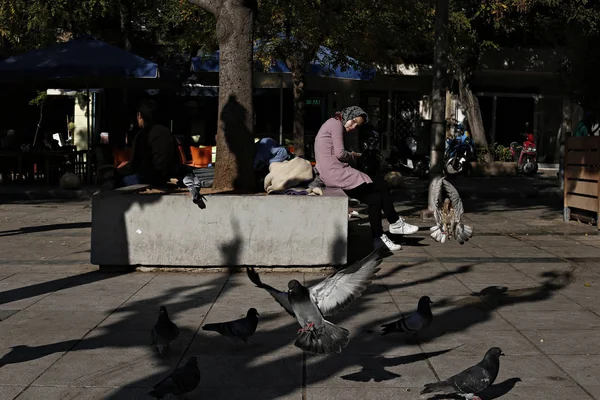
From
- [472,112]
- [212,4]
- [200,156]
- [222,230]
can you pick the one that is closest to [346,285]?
[222,230]

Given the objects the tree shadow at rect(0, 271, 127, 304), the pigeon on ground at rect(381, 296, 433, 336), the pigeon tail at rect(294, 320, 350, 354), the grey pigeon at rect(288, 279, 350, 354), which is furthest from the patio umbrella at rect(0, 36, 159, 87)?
the pigeon tail at rect(294, 320, 350, 354)

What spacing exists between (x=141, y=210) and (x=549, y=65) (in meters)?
24.4

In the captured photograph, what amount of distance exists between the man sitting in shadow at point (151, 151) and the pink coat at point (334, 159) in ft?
5.48

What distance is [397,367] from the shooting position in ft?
17.9

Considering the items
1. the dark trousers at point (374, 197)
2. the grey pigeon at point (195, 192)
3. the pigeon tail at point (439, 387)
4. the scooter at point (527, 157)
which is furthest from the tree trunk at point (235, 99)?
the scooter at point (527, 157)

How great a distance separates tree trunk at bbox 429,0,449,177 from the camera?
13.6m

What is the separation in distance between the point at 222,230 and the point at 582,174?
6.64m

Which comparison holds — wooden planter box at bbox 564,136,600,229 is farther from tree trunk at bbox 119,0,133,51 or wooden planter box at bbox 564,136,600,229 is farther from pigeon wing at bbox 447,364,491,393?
tree trunk at bbox 119,0,133,51

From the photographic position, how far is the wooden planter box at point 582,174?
12.6 metres

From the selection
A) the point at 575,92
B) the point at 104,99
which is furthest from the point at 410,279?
the point at 104,99

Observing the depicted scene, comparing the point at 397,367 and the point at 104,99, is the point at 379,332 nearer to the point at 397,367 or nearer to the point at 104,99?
the point at 397,367

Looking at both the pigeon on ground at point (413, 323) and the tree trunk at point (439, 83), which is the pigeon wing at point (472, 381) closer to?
the pigeon on ground at point (413, 323)

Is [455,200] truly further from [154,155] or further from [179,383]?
[179,383]

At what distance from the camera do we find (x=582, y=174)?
13008mm
